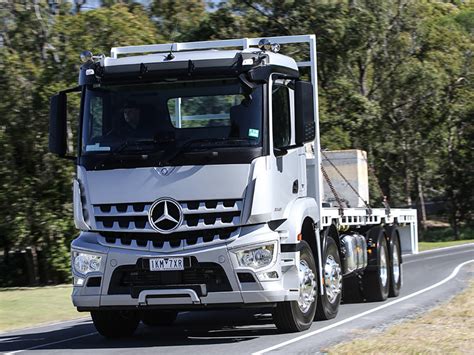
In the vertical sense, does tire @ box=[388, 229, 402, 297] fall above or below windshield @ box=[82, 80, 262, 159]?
below

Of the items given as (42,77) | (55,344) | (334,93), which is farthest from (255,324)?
(334,93)

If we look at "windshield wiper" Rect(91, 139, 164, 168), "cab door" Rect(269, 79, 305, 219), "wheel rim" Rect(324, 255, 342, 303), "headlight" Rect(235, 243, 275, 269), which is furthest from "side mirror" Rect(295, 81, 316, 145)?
"wheel rim" Rect(324, 255, 342, 303)

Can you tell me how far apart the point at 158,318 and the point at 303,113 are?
4.25 metres

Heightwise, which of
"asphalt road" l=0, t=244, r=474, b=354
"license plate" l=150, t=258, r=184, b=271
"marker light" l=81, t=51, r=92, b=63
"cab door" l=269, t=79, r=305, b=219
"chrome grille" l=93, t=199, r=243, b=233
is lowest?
"asphalt road" l=0, t=244, r=474, b=354

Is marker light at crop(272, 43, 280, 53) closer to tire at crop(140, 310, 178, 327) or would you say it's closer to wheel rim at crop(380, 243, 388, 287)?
tire at crop(140, 310, 178, 327)

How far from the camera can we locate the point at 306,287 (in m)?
11.4

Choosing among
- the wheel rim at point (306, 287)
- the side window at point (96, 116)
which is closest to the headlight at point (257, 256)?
the wheel rim at point (306, 287)

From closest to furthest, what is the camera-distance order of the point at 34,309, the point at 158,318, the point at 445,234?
1. the point at 158,318
2. the point at 34,309
3. the point at 445,234

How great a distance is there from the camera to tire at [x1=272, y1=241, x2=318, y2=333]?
11.1 metres

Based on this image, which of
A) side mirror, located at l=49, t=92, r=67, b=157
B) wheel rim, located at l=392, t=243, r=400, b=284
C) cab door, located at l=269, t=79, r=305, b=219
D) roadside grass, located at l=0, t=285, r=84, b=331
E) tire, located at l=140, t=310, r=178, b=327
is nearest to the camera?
cab door, located at l=269, t=79, r=305, b=219

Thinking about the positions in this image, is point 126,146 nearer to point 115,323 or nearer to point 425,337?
point 115,323

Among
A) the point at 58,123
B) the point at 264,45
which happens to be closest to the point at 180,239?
the point at 58,123

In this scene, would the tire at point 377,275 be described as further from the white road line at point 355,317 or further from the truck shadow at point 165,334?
the truck shadow at point 165,334

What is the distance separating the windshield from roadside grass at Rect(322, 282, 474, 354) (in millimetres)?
2463
